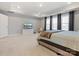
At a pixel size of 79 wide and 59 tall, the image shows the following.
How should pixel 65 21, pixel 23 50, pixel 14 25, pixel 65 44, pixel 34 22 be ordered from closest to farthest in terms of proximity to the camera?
pixel 65 44, pixel 23 50, pixel 65 21, pixel 14 25, pixel 34 22

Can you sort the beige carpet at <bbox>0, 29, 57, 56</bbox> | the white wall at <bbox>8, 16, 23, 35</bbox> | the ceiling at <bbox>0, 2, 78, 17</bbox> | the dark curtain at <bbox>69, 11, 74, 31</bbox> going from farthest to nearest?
the white wall at <bbox>8, 16, 23, 35</bbox> → the dark curtain at <bbox>69, 11, 74, 31</bbox> → the ceiling at <bbox>0, 2, 78, 17</bbox> → the beige carpet at <bbox>0, 29, 57, 56</bbox>

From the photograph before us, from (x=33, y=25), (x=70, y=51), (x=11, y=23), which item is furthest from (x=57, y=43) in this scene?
(x=33, y=25)

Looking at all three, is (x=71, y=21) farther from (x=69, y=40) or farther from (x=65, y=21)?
(x=69, y=40)

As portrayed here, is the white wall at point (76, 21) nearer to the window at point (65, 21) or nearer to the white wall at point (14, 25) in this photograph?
the window at point (65, 21)

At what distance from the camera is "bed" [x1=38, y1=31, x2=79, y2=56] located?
2.71 m

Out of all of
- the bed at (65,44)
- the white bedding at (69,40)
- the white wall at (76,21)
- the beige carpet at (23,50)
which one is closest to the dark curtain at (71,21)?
the white wall at (76,21)

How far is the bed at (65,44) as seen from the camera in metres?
2.71

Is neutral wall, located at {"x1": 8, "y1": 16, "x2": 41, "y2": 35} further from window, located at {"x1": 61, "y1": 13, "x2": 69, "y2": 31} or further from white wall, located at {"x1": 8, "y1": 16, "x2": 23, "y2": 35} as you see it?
window, located at {"x1": 61, "y1": 13, "x2": 69, "y2": 31}

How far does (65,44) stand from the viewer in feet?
10.1

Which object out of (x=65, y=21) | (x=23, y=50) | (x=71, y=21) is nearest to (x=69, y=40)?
(x=23, y=50)

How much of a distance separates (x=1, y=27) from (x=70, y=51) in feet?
19.5

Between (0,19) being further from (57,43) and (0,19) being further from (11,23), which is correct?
(57,43)

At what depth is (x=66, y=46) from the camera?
3.01 meters

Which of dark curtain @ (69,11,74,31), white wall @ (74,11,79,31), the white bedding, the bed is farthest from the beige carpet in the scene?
dark curtain @ (69,11,74,31)
